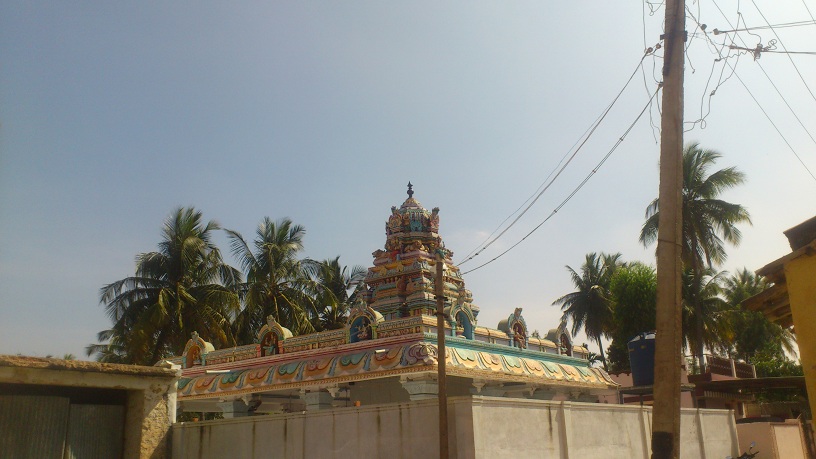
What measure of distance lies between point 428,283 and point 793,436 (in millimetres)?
14338

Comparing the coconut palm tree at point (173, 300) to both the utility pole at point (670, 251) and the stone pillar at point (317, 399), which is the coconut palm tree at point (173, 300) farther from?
the utility pole at point (670, 251)

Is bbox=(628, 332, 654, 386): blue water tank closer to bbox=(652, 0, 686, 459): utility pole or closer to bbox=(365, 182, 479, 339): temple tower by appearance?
bbox=(365, 182, 479, 339): temple tower

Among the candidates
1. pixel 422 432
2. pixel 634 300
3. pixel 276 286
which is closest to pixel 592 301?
pixel 634 300

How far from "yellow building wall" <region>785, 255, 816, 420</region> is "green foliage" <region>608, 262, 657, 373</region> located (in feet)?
100

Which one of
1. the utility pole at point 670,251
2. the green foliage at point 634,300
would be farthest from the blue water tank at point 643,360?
the utility pole at point 670,251

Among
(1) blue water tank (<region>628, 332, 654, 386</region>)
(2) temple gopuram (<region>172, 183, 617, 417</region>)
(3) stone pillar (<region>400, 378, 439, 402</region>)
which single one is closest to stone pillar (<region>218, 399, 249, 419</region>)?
(2) temple gopuram (<region>172, 183, 617, 417</region>)

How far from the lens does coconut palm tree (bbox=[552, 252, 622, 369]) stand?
49.3m

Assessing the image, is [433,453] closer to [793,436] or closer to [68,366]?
[68,366]

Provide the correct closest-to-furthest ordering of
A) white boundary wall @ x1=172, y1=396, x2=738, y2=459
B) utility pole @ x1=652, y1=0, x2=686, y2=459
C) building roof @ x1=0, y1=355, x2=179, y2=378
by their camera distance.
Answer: utility pole @ x1=652, y1=0, x2=686, y2=459 < building roof @ x1=0, y1=355, x2=179, y2=378 < white boundary wall @ x1=172, y1=396, x2=738, y2=459

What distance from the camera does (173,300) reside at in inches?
1255

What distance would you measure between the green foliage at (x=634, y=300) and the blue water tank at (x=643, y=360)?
51.0ft

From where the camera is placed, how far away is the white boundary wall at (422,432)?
12.7 metres

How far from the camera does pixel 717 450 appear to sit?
20.1m

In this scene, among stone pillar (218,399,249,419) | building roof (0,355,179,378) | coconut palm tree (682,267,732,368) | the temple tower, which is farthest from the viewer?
coconut palm tree (682,267,732,368)
